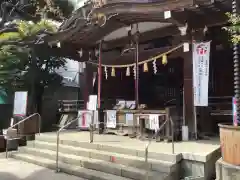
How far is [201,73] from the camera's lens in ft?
25.7

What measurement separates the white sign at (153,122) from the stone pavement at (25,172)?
9.84 feet

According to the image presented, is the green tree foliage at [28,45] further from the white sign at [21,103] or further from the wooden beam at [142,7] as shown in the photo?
the wooden beam at [142,7]

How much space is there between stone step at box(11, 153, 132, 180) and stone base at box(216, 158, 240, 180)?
7.14 ft

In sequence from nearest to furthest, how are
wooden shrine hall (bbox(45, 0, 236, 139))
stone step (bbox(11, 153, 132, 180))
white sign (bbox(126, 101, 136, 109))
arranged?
stone step (bbox(11, 153, 132, 180)) → wooden shrine hall (bbox(45, 0, 236, 139)) → white sign (bbox(126, 101, 136, 109))

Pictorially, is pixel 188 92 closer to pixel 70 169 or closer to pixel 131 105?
pixel 131 105

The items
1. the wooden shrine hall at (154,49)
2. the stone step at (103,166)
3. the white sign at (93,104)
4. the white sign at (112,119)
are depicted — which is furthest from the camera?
the white sign at (93,104)

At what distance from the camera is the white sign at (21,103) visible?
34.9 ft

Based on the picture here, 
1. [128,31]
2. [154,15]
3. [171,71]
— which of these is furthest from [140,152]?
[171,71]

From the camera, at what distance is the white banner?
25.5 ft

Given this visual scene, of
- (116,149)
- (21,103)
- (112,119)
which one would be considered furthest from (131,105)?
(21,103)

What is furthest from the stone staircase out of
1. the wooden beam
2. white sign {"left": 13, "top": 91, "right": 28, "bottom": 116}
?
the wooden beam

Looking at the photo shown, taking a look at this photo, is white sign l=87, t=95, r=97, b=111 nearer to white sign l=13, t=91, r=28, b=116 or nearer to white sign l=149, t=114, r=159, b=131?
white sign l=13, t=91, r=28, b=116

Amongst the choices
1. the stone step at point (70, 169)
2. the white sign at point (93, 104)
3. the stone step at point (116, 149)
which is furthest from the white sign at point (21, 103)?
the white sign at point (93, 104)

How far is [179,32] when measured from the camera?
8.80 m
